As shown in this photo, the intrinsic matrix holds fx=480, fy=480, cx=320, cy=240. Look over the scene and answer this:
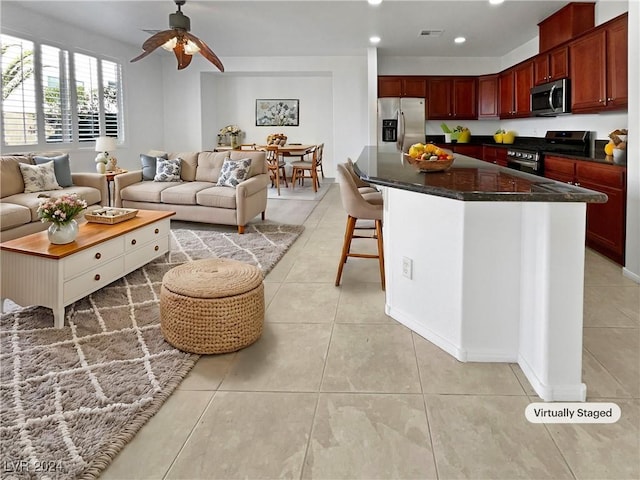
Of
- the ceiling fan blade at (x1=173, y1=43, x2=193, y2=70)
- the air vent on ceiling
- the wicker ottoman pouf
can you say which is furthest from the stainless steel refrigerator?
the wicker ottoman pouf

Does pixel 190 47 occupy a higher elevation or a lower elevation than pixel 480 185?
higher

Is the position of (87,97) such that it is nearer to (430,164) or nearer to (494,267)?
(430,164)

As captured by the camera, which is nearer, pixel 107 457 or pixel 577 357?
pixel 107 457

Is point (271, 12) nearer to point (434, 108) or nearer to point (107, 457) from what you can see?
point (434, 108)

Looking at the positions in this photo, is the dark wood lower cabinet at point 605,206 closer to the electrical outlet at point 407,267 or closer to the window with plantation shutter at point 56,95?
the electrical outlet at point 407,267

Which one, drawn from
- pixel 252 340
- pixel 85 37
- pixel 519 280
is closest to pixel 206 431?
pixel 252 340

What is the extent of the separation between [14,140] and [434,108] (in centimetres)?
668

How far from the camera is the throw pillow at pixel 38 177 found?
5113mm

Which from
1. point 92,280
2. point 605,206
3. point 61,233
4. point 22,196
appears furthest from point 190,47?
point 605,206

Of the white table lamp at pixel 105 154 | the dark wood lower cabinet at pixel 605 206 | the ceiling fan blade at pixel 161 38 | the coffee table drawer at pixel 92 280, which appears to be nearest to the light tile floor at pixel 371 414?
the coffee table drawer at pixel 92 280

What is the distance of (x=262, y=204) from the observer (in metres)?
5.86

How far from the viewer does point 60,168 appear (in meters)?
5.46

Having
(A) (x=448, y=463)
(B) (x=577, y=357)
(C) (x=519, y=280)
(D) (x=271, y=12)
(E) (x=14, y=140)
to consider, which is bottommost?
(A) (x=448, y=463)

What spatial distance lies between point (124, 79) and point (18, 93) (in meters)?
2.61
